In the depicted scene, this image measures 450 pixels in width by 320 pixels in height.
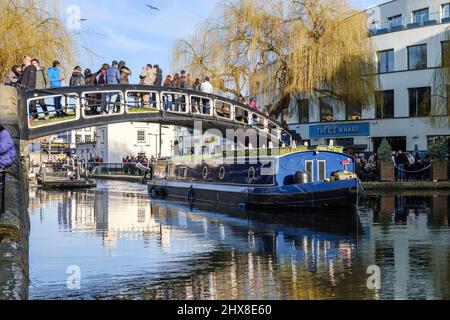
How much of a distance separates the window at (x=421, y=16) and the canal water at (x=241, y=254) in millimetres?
21743

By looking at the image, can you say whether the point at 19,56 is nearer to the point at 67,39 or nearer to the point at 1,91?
the point at 67,39

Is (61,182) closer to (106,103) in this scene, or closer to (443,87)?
(106,103)

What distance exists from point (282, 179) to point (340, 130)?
2231cm

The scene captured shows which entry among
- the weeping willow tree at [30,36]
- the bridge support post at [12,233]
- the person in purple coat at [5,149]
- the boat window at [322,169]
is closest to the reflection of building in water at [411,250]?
the boat window at [322,169]

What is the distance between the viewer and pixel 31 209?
25.2 m

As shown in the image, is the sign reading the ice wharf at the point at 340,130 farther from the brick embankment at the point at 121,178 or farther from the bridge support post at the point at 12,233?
the bridge support post at the point at 12,233

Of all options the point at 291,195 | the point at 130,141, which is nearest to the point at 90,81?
Answer: the point at 291,195

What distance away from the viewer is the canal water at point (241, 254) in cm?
1046

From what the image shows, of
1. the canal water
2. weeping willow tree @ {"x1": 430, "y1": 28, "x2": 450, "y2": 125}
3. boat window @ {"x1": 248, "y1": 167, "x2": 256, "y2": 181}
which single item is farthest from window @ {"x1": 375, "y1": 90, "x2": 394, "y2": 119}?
boat window @ {"x1": 248, "y1": 167, "x2": 256, "y2": 181}

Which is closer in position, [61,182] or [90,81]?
[90,81]

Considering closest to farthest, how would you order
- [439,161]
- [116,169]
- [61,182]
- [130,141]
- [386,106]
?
1. [439,161]
2. [61,182]
3. [386,106]
4. [116,169]
5. [130,141]

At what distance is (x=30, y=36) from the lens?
23672 mm

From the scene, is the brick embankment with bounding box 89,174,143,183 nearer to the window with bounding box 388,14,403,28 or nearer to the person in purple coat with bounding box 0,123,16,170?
the window with bounding box 388,14,403,28

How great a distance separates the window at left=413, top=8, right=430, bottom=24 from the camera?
42.5 m
